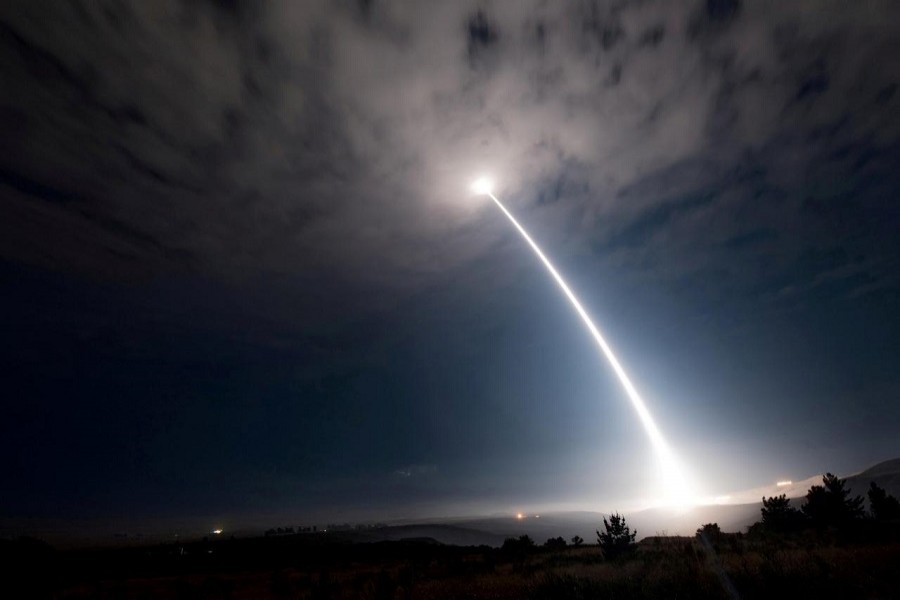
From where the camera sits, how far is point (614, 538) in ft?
81.8

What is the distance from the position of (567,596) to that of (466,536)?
217 metres

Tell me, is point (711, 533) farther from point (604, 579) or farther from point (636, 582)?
point (636, 582)

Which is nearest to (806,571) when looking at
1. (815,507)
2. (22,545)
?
(815,507)

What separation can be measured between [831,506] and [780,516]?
11.7ft

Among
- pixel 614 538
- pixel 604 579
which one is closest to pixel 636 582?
pixel 604 579

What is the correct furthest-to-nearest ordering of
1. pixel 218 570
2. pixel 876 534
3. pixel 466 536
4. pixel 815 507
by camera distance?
pixel 466 536, pixel 218 570, pixel 815 507, pixel 876 534

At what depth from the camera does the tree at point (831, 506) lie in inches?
1080

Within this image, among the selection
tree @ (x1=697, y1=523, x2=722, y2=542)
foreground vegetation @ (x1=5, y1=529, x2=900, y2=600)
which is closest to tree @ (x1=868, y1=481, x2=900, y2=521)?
foreground vegetation @ (x1=5, y1=529, x2=900, y2=600)

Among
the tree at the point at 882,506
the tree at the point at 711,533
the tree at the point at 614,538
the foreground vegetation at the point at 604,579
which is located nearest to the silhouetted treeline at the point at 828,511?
the tree at the point at 882,506

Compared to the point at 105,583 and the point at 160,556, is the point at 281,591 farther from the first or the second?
the point at 160,556

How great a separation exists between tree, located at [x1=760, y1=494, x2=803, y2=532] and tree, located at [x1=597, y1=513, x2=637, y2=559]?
1244 cm

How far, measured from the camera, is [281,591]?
65.4 feet

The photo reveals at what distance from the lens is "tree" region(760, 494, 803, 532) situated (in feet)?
96.4

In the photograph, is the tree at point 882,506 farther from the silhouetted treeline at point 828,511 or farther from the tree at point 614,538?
the tree at point 614,538
